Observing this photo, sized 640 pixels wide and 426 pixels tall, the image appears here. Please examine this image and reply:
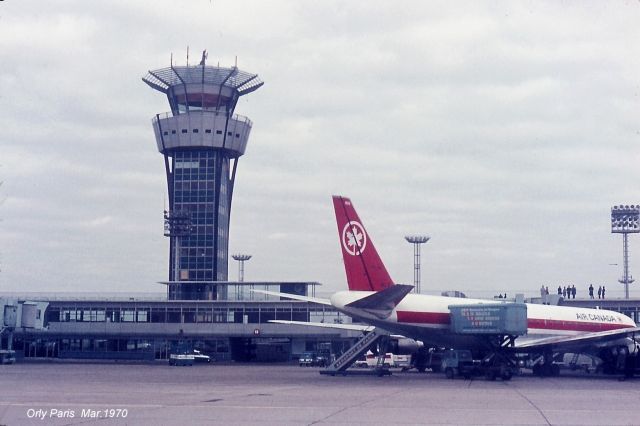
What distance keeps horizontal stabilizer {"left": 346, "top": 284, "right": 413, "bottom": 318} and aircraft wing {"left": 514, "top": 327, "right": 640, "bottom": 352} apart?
1199cm

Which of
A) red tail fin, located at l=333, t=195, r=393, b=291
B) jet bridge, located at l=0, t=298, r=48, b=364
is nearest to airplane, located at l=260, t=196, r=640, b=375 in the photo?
red tail fin, located at l=333, t=195, r=393, b=291

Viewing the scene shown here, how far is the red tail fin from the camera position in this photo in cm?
4641

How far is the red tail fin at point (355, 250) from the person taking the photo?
46406mm

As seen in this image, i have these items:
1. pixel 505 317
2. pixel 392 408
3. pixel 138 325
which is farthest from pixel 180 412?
pixel 138 325

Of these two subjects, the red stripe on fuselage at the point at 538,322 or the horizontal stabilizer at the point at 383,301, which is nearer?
the horizontal stabilizer at the point at 383,301

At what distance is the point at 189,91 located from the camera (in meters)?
131

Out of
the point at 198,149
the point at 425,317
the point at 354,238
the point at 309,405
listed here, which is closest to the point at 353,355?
the point at 425,317

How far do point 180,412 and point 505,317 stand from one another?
29.6 m

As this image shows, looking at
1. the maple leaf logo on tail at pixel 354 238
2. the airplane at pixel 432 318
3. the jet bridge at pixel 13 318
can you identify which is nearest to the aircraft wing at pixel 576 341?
the airplane at pixel 432 318

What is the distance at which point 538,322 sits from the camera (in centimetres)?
5694

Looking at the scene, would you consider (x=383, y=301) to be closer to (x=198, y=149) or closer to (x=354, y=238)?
(x=354, y=238)

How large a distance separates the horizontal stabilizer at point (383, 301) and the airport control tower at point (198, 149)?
86551 millimetres

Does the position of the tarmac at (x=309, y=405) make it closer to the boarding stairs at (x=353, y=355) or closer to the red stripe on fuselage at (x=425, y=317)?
the red stripe on fuselage at (x=425, y=317)

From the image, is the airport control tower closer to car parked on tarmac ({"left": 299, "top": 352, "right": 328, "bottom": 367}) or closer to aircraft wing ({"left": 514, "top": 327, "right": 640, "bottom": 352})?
car parked on tarmac ({"left": 299, "top": 352, "right": 328, "bottom": 367})
